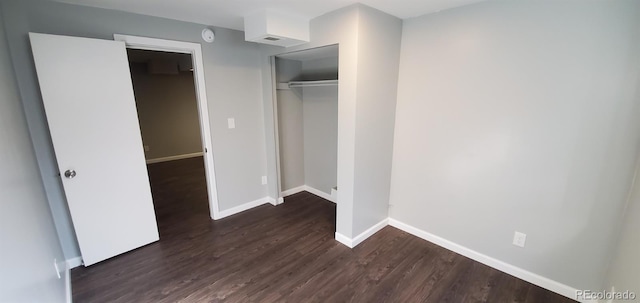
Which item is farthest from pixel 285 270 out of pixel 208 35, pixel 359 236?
pixel 208 35

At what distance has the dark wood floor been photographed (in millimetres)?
1966

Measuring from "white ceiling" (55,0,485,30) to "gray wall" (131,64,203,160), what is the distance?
142 inches

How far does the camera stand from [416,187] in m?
2.69

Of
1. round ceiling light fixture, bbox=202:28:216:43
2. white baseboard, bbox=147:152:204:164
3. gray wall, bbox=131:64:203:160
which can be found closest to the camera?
round ceiling light fixture, bbox=202:28:216:43

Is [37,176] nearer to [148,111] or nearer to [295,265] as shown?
[295,265]

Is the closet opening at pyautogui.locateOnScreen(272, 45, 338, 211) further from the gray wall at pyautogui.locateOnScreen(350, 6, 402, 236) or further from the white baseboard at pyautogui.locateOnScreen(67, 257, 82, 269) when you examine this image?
the white baseboard at pyautogui.locateOnScreen(67, 257, 82, 269)

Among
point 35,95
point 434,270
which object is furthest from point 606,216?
point 35,95

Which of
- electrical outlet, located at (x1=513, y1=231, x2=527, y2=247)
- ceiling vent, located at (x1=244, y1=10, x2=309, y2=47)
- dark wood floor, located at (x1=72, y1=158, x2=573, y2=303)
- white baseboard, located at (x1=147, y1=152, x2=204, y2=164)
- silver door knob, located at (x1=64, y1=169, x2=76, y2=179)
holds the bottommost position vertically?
dark wood floor, located at (x1=72, y1=158, x2=573, y2=303)

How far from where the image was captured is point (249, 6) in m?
2.14

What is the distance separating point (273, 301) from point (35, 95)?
2459mm

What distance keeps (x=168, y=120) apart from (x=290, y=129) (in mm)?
3777

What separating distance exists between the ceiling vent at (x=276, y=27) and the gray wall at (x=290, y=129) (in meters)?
1.08

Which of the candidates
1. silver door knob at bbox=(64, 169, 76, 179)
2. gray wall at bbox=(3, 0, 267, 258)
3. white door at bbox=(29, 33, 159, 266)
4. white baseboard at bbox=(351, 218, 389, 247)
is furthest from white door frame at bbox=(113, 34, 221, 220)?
white baseboard at bbox=(351, 218, 389, 247)

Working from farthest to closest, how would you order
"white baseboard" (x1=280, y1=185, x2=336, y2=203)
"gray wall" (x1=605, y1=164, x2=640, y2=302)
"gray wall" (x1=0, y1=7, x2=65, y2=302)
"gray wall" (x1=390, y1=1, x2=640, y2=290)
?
1. "white baseboard" (x1=280, y1=185, x2=336, y2=203)
2. "gray wall" (x1=390, y1=1, x2=640, y2=290)
3. "gray wall" (x1=605, y1=164, x2=640, y2=302)
4. "gray wall" (x1=0, y1=7, x2=65, y2=302)
